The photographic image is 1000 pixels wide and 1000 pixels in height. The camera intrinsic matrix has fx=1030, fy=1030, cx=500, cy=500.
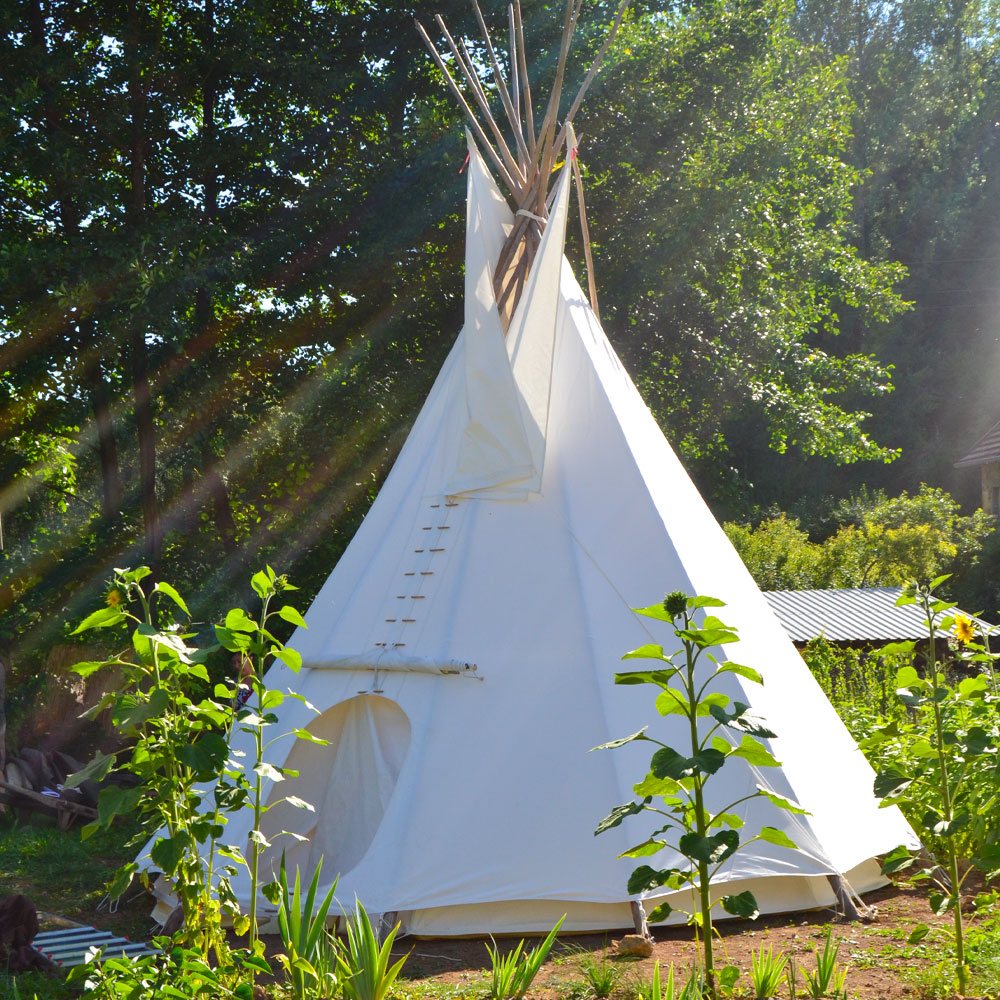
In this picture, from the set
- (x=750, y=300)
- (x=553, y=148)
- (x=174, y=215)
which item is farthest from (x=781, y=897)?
(x=750, y=300)

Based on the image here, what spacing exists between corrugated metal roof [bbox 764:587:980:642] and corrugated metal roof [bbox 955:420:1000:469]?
846 centimetres

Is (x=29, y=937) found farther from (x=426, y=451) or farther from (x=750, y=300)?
(x=750, y=300)

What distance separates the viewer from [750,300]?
40.9ft

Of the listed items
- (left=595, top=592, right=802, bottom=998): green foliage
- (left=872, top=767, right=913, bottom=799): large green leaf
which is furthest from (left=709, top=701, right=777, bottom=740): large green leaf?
(left=872, top=767, right=913, bottom=799): large green leaf

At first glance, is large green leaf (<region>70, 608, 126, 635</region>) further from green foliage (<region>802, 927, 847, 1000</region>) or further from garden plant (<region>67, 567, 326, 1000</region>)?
green foliage (<region>802, 927, 847, 1000</region>)

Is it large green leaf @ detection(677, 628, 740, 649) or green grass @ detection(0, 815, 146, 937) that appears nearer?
large green leaf @ detection(677, 628, 740, 649)

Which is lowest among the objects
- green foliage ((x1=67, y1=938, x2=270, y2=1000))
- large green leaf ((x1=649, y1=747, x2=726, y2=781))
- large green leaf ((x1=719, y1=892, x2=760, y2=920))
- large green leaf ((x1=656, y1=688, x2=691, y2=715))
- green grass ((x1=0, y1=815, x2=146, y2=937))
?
green grass ((x1=0, y1=815, x2=146, y2=937))

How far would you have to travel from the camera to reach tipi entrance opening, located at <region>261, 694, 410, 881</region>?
465 centimetres

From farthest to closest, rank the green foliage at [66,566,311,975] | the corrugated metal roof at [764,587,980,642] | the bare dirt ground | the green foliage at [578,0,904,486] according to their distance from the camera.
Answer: the green foliage at [578,0,904,486] → the corrugated metal roof at [764,587,980,642] → the bare dirt ground → the green foliage at [66,566,311,975]

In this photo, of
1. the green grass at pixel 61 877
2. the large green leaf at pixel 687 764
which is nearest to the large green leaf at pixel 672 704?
the large green leaf at pixel 687 764

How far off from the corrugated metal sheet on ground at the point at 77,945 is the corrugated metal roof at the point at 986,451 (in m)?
16.7

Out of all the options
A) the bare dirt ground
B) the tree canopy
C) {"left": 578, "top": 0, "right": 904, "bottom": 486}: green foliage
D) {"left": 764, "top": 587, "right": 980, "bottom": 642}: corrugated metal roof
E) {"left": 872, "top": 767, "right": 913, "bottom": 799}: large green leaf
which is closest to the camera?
{"left": 872, "top": 767, "right": 913, "bottom": 799}: large green leaf

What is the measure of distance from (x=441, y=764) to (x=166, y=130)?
8.99 m

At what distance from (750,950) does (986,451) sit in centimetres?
1643
